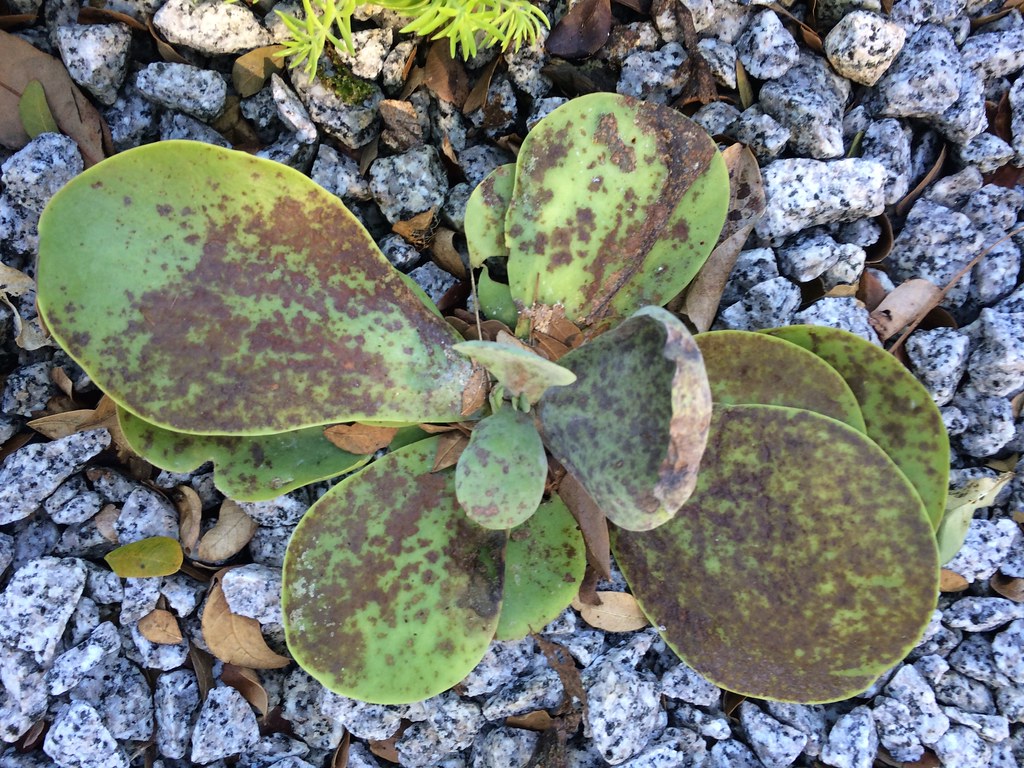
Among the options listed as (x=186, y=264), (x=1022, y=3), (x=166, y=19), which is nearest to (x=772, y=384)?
(x=186, y=264)

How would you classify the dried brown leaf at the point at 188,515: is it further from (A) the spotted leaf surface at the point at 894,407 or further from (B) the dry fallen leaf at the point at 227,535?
(A) the spotted leaf surface at the point at 894,407

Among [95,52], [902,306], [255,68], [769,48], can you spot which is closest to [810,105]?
[769,48]

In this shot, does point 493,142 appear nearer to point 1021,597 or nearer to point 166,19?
point 166,19

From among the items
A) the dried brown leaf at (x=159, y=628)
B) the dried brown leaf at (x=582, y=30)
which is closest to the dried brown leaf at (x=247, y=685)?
the dried brown leaf at (x=159, y=628)

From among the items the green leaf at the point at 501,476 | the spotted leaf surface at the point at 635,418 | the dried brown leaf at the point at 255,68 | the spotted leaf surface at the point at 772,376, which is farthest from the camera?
the dried brown leaf at the point at 255,68

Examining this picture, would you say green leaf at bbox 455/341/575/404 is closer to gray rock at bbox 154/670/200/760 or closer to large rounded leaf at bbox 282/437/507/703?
large rounded leaf at bbox 282/437/507/703

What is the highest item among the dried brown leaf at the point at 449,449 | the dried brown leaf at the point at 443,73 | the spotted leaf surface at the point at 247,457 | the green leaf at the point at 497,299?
the dried brown leaf at the point at 443,73
